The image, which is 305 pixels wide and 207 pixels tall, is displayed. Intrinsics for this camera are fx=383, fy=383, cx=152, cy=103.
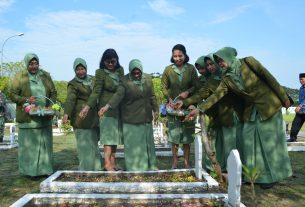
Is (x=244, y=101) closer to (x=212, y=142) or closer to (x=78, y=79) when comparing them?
(x=212, y=142)

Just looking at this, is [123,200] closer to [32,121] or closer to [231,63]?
[231,63]

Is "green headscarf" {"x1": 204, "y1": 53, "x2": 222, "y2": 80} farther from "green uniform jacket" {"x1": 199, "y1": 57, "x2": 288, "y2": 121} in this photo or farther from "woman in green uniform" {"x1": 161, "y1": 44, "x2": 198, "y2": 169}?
"green uniform jacket" {"x1": 199, "y1": 57, "x2": 288, "y2": 121}

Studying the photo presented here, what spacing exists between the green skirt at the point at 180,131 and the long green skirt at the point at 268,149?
1274 mm

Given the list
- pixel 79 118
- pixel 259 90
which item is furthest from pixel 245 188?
pixel 79 118

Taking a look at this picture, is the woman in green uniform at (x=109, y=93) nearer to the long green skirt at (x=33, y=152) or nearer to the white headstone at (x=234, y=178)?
the long green skirt at (x=33, y=152)

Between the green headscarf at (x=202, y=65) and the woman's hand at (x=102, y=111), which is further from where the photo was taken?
the green headscarf at (x=202, y=65)

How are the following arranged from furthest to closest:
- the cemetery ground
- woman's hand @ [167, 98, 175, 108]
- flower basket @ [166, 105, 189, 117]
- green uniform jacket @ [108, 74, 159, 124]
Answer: green uniform jacket @ [108, 74, 159, 124] → woman's hand @ [167, 98, 175, 108] → flower basket @ [166, 105, 189, 117] → the cemetery ground

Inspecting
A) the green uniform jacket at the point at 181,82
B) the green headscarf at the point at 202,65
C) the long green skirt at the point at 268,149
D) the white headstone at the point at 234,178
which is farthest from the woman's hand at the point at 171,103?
the white headstone at the point at 234,178

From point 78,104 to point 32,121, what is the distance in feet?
2.82

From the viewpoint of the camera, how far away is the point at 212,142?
654 cm

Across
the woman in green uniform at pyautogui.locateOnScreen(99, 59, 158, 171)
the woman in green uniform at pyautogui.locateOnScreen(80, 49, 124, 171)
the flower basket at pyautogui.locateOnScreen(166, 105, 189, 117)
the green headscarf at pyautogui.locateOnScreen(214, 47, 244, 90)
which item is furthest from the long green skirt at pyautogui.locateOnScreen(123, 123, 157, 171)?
the green headscarf at pyautogui.locateOnScreen(214, 47, 244, 90)

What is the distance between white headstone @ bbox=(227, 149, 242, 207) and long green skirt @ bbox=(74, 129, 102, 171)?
3452 millimetres

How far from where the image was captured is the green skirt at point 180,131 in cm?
684

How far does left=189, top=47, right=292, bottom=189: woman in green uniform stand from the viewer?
5.55 metres
